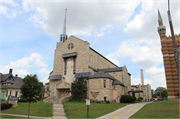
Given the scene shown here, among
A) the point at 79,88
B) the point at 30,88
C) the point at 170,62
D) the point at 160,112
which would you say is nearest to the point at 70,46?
the point at 79,88

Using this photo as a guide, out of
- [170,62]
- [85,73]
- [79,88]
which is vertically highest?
[170,62]

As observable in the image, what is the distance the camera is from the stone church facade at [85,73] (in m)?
32.5

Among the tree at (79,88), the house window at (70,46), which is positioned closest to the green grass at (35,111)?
the tree at (79,88)

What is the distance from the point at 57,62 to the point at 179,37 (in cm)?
3378

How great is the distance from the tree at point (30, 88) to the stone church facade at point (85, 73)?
17.2 m

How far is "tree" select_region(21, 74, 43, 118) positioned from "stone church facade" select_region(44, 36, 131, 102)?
678 inches

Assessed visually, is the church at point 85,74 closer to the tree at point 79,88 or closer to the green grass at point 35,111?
the tree at point 79,88

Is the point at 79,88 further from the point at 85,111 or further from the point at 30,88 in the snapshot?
the point at 30,88

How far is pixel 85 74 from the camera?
36.7m

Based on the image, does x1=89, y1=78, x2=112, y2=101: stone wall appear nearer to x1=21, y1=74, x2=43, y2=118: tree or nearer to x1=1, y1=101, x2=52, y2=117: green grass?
x1=1, y1=101, x2=52, y2=117: green grass

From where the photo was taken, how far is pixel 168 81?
92.9 ft

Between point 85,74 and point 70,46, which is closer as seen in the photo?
point 85,74

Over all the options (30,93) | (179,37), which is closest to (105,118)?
(30,93)

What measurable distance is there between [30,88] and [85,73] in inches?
816
